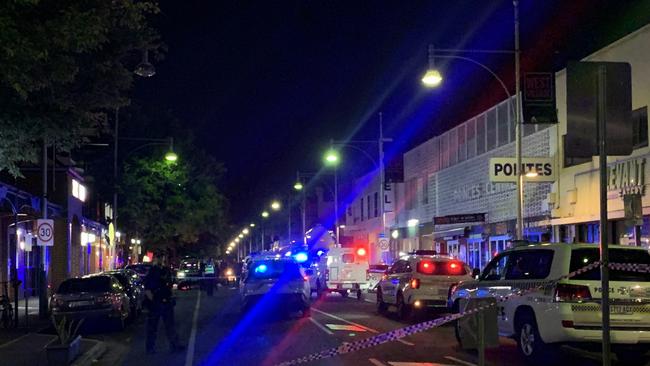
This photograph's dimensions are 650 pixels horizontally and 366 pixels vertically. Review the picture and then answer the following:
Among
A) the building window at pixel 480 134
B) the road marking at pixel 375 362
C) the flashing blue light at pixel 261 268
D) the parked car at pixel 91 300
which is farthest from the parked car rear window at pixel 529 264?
the building window at pixel 480 134

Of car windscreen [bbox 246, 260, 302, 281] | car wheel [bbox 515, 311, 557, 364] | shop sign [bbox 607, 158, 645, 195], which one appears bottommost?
car wheel [bbox 515, 311, 557, 364]

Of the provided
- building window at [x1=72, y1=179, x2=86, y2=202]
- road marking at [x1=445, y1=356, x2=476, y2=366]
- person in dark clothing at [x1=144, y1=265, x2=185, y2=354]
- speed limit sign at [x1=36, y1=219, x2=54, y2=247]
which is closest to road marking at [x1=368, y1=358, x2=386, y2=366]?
road marking at [x1=445, y1=356, x2=476, y2=366]

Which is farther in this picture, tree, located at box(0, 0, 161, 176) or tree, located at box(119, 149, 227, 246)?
tree, located at box(119, 149, 227, 246)

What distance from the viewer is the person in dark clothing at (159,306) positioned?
14.9 metres

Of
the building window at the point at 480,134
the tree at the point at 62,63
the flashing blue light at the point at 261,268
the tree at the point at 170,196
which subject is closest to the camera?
the tree at the point at 62,63

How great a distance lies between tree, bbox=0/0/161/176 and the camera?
10898 mm

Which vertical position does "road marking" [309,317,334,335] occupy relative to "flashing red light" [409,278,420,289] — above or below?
below

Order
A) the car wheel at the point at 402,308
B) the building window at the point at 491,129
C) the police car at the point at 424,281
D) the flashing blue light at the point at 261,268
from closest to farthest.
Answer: the police car at the point at 424,281
the car wheel at the point at 402,308
the flashing blue light at the point at 261,268
the building window at the point at 491,129

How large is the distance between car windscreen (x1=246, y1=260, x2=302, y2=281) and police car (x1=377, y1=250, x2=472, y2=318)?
2.92 m

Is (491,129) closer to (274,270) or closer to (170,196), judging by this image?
(274,270)

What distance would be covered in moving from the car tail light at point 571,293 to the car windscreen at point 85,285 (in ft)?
41.9

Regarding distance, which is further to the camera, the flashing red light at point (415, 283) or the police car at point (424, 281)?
the flashing red light at point (415, 283)

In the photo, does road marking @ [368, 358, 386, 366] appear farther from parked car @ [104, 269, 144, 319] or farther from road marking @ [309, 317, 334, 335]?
parked car @ [104, 269, 144, 319]

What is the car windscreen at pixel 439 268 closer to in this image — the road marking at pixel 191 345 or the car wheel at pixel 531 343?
the road marking at pixel 191 345
